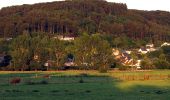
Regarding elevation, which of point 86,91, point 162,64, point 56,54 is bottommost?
point 86,91

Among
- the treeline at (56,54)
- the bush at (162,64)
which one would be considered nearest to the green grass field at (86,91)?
the treeline at (56,54)

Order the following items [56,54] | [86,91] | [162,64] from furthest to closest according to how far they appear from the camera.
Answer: [162,64], [56,54], [86,91]

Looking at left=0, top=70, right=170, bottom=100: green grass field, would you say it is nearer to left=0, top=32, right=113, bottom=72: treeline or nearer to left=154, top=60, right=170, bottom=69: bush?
left=0, top=32, right=113, bottom=72: treeline

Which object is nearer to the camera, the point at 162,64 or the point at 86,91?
the point at 86,91

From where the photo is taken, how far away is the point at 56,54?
4203 inches

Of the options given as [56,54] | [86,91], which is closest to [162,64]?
[56,54]

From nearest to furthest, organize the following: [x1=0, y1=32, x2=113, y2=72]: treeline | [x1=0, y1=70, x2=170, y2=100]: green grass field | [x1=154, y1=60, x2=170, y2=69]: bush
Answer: [x1=0, y1=70, x2=170, y2=100]: green grass field → [x1=0, y1=32, x2=113, y2=72]: treeline → [x1=154, y1=60, x2=170, y2=69]: bush

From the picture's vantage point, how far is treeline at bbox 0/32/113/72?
336ft

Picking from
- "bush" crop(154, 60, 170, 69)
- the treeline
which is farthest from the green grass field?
"bush" crop(154, 60, 170, 69)

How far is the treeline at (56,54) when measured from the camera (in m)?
103

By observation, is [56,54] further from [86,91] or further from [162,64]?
[86,91]

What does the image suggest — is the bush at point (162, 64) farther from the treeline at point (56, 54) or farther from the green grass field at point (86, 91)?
the green grass field at point (86, 91)

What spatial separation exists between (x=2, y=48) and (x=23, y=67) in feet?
97.5

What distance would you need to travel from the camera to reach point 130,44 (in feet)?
616
